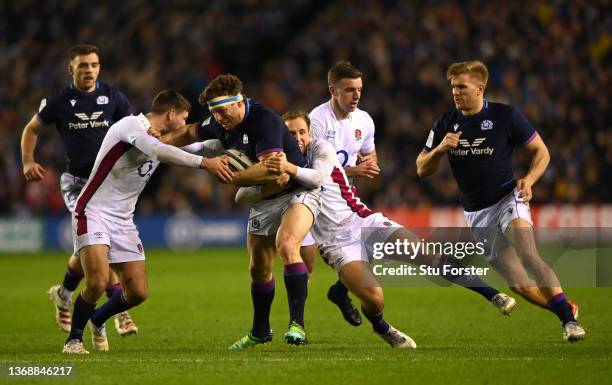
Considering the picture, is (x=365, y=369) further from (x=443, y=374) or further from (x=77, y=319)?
(x=77, y=319)

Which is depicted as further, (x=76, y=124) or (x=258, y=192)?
(x=76, y=124)

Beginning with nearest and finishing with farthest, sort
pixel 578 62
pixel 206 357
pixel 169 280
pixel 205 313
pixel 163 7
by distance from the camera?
pixel 206 357 < pixel 205 313 < pixel 169 280 < pixel 578 62 < pixel 163 7

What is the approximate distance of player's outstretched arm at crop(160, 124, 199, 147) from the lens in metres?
8.89

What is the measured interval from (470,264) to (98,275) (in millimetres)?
3118

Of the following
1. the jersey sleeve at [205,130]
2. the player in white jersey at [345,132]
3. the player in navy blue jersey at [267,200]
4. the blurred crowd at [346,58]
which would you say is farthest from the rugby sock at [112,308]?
the blurred crowd at [346,58]

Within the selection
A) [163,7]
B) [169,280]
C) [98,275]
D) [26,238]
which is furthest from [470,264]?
[163,7]

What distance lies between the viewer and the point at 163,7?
90.5 feet

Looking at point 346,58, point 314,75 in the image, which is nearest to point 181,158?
Result: point 346,58

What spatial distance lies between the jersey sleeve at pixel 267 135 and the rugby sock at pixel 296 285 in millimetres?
974

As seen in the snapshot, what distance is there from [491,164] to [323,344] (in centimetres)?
214

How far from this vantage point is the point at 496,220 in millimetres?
9180

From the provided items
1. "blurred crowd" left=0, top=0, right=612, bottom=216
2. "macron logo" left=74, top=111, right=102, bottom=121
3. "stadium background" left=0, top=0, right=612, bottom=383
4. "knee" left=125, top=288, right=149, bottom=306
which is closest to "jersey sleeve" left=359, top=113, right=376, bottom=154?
"macron logo" left=74, top=111, right=102, bottom=121

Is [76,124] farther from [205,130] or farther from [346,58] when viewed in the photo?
[346,58]
